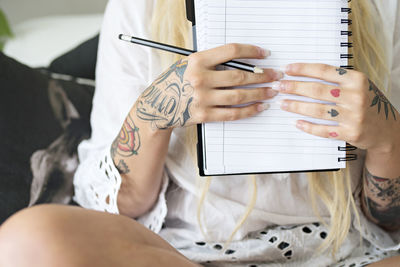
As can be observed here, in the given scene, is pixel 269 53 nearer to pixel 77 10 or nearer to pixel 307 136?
pixel 307 136

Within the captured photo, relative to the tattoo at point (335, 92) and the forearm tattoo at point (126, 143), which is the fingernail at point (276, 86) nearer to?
the tattoo at point (335, 92)

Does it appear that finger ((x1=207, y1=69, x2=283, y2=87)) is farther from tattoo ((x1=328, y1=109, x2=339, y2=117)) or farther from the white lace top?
the white lace top

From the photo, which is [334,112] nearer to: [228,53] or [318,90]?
[318,90]

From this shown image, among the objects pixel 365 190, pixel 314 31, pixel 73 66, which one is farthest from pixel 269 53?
pixel 73 66

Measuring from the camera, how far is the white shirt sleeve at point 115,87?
82 centimetres

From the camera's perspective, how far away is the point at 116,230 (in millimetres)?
566

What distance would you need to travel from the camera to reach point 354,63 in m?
0.74

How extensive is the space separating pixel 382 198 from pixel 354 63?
255 millimetres

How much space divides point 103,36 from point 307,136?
1.63 ft

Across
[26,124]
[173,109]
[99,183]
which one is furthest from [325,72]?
[26,124]

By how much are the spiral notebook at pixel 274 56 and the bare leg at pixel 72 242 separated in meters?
→ 0.16

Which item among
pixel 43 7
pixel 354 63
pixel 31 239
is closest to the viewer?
pixel 31 239

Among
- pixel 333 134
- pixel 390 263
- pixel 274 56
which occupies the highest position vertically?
pixel 274 56

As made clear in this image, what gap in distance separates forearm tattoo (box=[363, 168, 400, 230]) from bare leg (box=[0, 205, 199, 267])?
1.31ft
